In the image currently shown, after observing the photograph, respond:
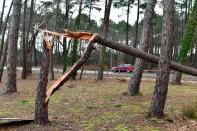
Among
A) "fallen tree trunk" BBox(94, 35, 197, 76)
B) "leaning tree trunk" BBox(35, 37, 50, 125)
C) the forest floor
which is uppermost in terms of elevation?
"fallen tree trunk" BBox(94, 35, 197, 76)

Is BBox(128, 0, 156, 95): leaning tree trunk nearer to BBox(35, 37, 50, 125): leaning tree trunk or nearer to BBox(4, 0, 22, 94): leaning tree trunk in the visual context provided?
BBox(35, 37, 50, 125): leaning tree trunk

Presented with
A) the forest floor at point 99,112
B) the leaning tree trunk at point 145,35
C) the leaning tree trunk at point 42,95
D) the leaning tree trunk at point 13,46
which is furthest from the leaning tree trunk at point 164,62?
the leaning tree trunk at point 13,46

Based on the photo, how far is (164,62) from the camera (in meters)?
12.1

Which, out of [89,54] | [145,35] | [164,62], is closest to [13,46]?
[145,35]

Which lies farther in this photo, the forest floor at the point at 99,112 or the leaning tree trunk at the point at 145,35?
the leaning tree trunk at the point at 145,35

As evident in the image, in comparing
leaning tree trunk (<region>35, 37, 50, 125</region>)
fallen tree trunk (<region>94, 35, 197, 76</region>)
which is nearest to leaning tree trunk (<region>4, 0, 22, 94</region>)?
leaning tree trunk (<region>35, 37, 50, 125</region>)

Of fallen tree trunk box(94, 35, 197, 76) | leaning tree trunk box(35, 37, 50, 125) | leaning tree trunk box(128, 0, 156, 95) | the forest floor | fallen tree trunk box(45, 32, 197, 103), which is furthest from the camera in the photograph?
leaning tree trunk box(128, 0, 156, 95)

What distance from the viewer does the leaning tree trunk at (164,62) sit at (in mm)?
12117

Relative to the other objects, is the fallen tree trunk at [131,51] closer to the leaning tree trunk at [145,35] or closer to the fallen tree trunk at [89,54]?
the fallen tree trunk at [89,54]

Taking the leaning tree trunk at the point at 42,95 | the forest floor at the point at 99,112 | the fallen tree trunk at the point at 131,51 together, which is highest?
the fallen tree trunk at the point at 131,51

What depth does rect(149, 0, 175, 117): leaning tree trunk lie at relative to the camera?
12.1m

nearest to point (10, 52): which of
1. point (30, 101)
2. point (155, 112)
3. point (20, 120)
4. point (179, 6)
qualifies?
point (30, 101)

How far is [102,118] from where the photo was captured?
41.2ft

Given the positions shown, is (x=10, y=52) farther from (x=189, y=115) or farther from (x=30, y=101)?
(x=189, y=115)
